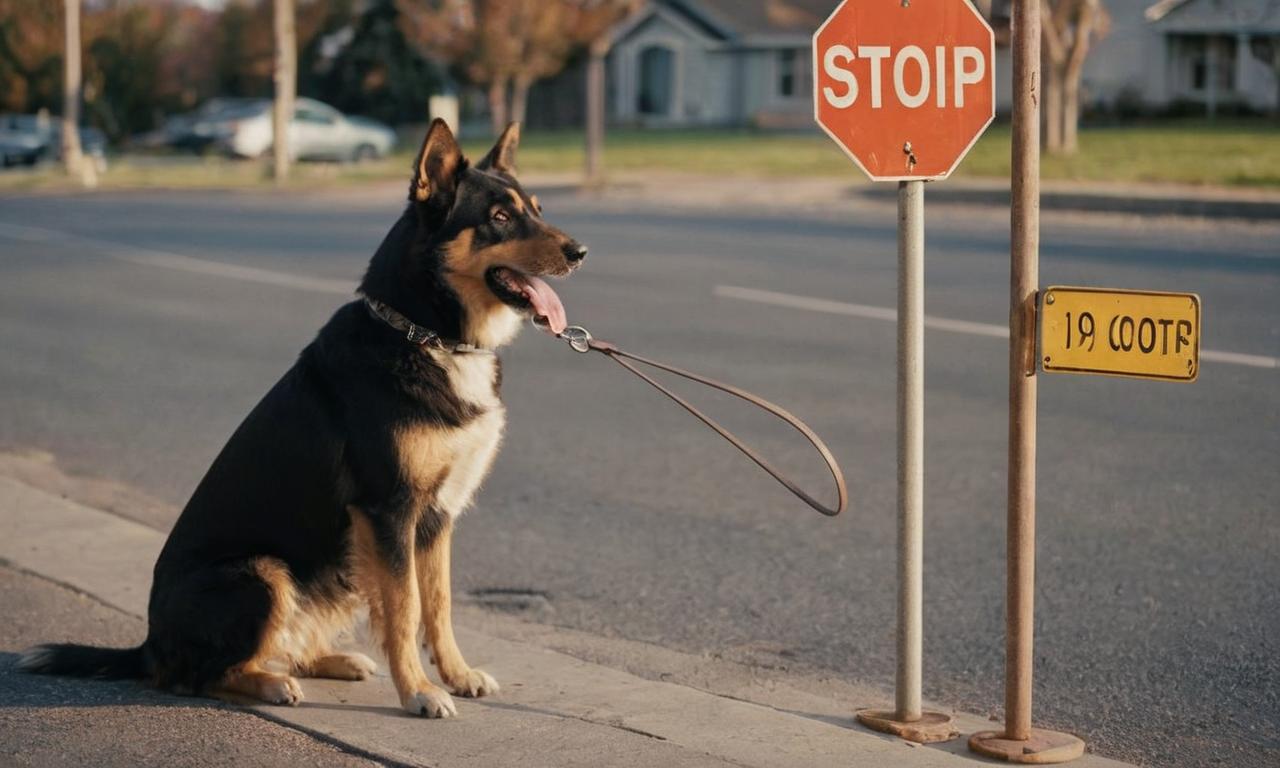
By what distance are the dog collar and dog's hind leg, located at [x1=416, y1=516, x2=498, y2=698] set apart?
19.9 inches

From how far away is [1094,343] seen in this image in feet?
13.6

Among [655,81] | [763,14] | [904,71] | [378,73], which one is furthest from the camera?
[655,81]

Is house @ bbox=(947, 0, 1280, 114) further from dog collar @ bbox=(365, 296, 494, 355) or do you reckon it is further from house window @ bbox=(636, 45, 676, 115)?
dog collar @ bbox=(365, 296, 494, 355)

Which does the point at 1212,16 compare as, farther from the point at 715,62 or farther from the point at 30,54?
the point at 30,54

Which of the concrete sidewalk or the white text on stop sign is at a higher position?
the white text on stop sign

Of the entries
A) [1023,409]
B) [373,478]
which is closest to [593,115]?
[373,478]

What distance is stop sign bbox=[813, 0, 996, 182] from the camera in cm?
424

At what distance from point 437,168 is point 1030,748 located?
2311 millimetres

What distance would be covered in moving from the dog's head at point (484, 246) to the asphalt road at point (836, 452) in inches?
61.4

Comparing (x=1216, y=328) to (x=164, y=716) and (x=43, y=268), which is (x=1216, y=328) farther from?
(x=43, y=268)

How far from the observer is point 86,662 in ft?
16.4

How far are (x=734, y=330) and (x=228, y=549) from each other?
823 cm

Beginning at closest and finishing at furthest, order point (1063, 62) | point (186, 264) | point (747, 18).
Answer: point (186, 264) < point (1063, 62) < point (747, 18)

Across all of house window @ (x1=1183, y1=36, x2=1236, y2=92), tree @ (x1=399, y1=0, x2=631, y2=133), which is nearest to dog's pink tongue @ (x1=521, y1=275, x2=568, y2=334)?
tree @ (x1=399, y1=0, x2=631, y2=133)
